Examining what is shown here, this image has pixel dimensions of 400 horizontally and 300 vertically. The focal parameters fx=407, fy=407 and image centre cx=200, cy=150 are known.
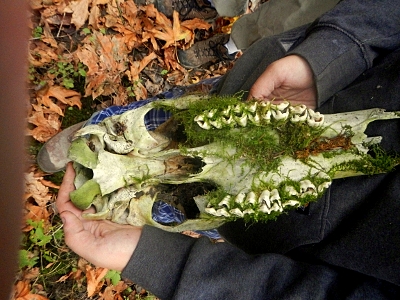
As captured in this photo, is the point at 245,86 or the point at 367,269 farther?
the point at 245,86

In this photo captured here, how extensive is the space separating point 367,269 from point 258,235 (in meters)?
0.49

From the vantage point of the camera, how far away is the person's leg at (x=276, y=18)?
94.4 inches

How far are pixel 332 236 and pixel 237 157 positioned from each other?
53 cm

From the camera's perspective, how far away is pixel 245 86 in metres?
2.00

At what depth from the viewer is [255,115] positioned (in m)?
1.36

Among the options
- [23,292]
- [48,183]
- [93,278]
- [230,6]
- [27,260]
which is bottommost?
[93,278]

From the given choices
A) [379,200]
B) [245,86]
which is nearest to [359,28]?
[245,86]

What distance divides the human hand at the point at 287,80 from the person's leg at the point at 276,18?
804 mm

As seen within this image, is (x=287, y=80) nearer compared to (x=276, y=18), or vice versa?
(x=287, y=80)

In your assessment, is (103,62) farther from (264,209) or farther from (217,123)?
(264,209)

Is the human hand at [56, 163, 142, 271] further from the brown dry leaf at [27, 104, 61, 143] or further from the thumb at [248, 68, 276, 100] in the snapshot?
the brown dry leaf at [27, 104, 61, 143]

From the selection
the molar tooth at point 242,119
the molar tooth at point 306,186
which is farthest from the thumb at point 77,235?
the molar tooth at point 306,186

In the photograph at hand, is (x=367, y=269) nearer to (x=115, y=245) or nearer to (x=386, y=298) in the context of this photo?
(x=386, y=298)

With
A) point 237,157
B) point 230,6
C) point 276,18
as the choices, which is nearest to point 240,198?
point 237,157
